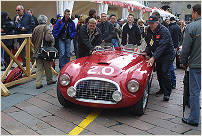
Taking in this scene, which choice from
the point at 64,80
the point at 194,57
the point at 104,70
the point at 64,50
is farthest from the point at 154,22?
the point at 64,50

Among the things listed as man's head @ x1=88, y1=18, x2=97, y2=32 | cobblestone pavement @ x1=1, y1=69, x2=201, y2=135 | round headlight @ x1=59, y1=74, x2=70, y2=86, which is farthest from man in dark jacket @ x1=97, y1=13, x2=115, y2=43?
round headlight @ x1=59, y1=74, x2=70, y2=86

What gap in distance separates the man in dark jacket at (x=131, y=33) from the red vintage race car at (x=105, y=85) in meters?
3.07

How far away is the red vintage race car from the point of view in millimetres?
3789

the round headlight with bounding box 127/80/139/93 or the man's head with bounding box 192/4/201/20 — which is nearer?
the man's head with bounding box 192/4/201/20

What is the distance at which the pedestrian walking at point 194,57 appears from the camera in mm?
3494

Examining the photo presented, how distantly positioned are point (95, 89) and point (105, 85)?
17 centimetres

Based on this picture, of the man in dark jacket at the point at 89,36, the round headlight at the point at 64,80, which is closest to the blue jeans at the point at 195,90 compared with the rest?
the round headlight at the point at 64,80

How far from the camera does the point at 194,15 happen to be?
367 cm

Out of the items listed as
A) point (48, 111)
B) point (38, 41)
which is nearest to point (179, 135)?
point (48, 111)

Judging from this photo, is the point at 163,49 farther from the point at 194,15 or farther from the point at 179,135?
the point at 179,135

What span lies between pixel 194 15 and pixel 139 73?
120cm

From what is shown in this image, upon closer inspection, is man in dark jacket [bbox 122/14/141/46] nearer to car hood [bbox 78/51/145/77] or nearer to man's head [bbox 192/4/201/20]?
car hood [bbox 78/51/145/77]

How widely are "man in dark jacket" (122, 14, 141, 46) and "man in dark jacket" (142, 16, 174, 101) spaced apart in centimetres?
216

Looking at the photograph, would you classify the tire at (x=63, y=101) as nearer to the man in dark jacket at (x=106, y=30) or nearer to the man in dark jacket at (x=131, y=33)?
the man in dark jacket at (x=106, y=30)
